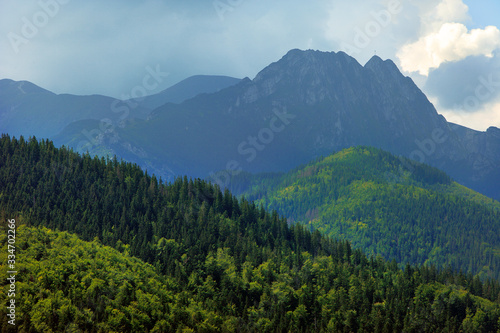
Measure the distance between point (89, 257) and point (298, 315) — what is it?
72.7 metres

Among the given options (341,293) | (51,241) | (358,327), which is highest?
(51,241)

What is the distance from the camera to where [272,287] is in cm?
19550

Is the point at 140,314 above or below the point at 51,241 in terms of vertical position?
below

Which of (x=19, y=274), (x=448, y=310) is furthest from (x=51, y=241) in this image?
(x=448, y=310)

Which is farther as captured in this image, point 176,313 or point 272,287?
point 272,287

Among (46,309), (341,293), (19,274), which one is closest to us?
(46,309)

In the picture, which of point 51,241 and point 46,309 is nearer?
point 46,309

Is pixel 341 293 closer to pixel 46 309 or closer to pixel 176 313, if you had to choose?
pixel 176 313

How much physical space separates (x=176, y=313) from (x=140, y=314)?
12.7 meters

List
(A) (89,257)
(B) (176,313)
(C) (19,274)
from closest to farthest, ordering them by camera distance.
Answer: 1. (C) (19,274)
2. (B) (176,313)
3. (A) (89,257)

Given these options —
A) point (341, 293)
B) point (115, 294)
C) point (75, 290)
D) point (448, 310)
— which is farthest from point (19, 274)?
point (448, 310)

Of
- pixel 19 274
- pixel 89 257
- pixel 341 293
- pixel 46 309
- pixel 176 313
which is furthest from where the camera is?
pixel 341 293

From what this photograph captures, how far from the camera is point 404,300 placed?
645 ft

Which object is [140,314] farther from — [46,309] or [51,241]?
[51,241]
